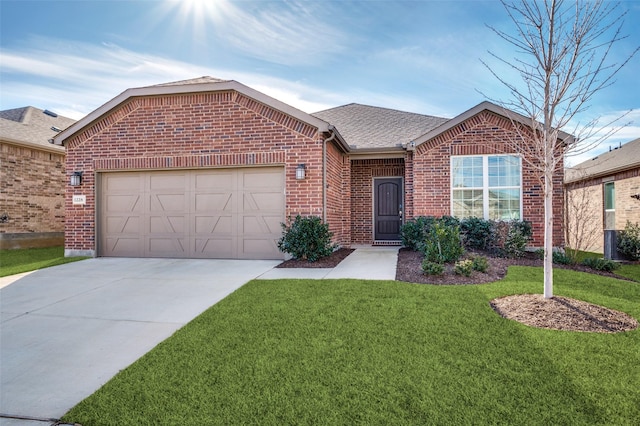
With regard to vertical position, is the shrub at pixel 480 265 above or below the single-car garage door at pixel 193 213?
below

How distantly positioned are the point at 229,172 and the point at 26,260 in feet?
19.1

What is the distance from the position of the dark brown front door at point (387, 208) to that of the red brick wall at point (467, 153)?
5.59 feet

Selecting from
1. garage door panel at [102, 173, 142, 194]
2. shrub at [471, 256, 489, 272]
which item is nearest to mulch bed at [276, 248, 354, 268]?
shrub at [471, 256, 489, 272]

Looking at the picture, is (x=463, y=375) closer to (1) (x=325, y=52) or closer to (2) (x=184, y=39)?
(2) (x=184, y=39)

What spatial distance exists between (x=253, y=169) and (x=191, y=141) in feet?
5.85

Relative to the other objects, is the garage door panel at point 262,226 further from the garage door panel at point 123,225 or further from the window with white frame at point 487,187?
the window with white frame at point 487,187

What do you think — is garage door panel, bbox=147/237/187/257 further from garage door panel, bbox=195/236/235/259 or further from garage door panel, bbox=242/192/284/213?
garage door panel, bbox=242/192/284/213

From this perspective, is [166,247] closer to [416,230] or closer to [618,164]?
[416,230]

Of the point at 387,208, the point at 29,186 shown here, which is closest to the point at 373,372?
the point at 387,208

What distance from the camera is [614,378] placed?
2.81 m

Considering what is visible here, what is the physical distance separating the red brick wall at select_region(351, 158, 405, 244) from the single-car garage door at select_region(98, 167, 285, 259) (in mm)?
3923

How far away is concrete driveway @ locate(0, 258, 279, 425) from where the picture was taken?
9.64 feet

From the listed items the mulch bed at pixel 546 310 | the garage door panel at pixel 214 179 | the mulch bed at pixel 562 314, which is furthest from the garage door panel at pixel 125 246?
the mulch bed at pixel 562 314

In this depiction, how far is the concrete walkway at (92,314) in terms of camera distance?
116 inches
